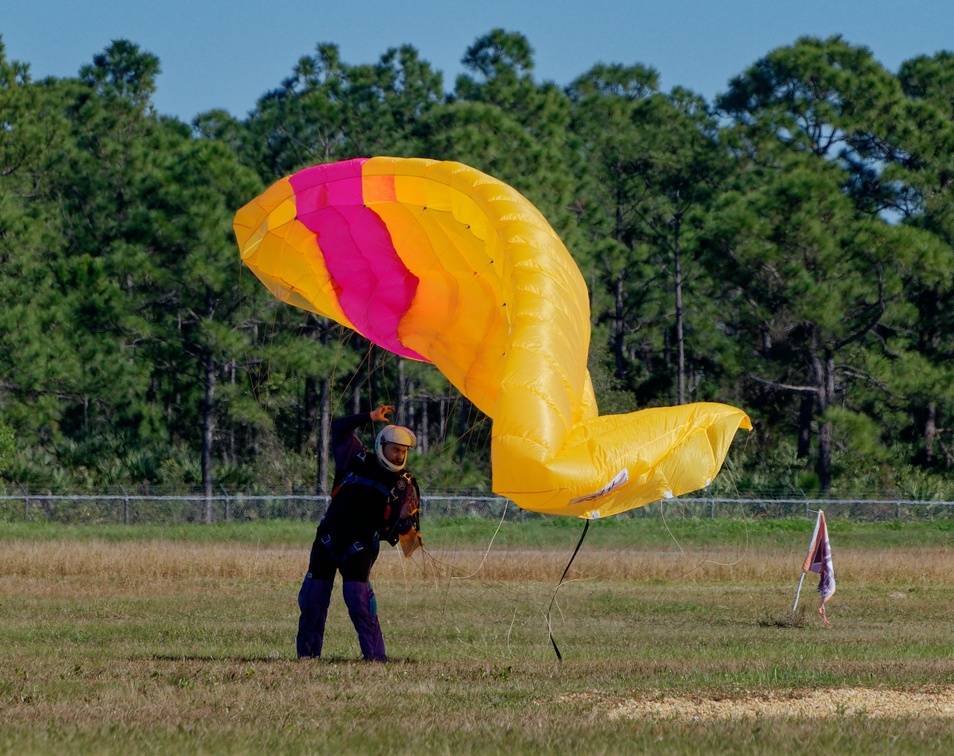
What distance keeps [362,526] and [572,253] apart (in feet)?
98.1

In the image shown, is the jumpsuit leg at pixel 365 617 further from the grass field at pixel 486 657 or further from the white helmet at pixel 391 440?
the white helmet at pixel 391 440

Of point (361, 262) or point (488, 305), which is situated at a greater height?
point (361, 262)

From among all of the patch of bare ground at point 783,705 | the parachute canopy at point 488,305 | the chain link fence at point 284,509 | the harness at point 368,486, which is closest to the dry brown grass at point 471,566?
the chain link fence at point 284,509

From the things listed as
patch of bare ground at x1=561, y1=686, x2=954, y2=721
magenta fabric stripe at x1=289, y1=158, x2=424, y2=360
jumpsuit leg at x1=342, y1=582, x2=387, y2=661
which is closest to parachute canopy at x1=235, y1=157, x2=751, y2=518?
magenta fabric stripe at x1=289, y1=158, x2=424, y2=360

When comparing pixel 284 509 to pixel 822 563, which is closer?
pixel 822 563

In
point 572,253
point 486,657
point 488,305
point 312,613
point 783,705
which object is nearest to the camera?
point 783,705

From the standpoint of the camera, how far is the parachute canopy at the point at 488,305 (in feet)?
28.5

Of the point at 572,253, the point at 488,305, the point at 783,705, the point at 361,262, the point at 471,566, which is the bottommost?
the point at 471,566

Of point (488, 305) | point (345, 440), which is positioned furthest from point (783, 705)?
point (488, 305)

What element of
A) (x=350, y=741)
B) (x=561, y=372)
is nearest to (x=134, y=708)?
(x=350, y=741)

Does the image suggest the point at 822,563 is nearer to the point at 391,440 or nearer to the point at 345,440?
the point at 345,440

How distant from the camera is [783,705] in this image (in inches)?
336

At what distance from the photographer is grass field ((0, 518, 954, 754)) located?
732cm

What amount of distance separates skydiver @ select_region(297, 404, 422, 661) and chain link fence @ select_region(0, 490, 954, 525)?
17.6 meters
